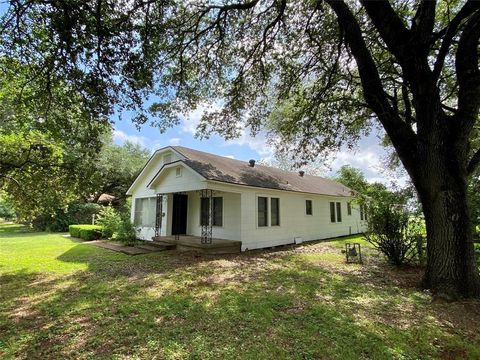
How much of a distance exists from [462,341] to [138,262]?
8.76m

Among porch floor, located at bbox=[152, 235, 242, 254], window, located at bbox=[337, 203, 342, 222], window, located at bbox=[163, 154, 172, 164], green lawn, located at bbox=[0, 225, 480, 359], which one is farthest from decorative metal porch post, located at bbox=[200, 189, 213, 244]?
window, located at bbox=[337, 203, 342, 222]

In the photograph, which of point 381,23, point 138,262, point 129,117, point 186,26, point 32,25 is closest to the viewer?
point 32,25

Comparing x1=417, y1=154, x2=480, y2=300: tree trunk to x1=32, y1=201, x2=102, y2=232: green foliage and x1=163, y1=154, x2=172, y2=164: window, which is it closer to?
x1=163, y1=154, x2=172, y2=164: window

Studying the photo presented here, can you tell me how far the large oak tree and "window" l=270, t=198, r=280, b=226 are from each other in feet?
15.9

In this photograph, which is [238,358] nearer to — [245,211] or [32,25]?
[32,25]

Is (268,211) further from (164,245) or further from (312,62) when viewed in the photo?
(312,62)

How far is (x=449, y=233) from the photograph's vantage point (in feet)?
19.2

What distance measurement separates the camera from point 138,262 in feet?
31.3

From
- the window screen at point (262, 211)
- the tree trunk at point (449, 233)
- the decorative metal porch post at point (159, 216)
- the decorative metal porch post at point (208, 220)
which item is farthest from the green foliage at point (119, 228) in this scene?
the tree trunk at point (449, 233)

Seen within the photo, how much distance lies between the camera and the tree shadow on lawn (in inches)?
147

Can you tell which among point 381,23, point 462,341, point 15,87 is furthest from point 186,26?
point 462,341

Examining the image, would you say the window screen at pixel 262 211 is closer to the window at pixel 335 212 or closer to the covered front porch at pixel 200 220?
the covered front porch at pixel 200 220

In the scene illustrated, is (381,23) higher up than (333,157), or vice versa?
(381,23)

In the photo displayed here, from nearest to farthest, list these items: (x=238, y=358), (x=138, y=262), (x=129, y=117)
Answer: (x=238, y=358)
(x=129, y=117)
(x=138, y=262)
